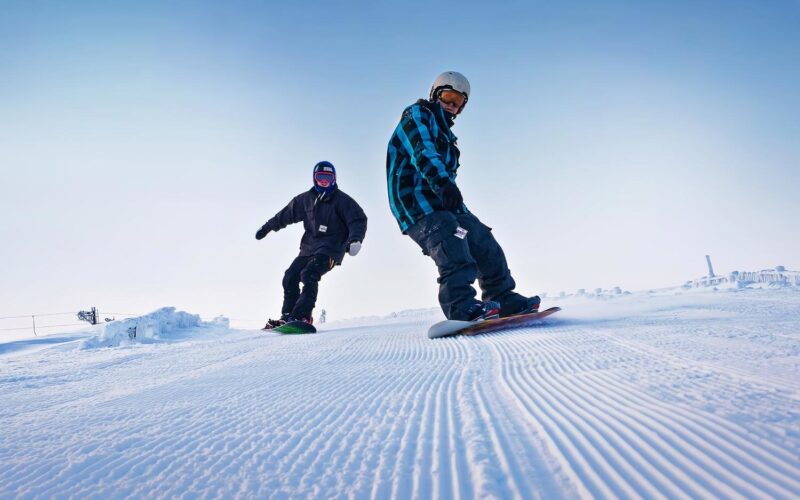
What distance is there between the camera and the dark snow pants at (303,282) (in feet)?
16.0

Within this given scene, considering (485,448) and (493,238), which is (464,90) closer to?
(493,238)

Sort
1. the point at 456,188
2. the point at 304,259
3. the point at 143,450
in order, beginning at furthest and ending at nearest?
1. the point at 304,259
2. the point at 456,188
3. the point at 143,450

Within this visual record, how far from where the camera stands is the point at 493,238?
11.3ft

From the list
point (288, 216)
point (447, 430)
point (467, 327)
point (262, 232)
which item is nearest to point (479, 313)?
point (467, 327)

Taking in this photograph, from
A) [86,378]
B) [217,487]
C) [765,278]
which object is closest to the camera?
[217,487]

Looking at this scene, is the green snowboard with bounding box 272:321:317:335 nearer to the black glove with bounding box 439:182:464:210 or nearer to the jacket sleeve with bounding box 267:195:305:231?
the jacket sleeve with bounding box 267:195:305:231

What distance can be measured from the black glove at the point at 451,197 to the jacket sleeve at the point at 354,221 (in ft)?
8.75

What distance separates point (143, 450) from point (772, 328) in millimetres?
2269

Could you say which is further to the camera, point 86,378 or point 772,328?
point 86,378

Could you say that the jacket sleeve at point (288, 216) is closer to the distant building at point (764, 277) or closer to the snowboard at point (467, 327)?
the snowboard at point (467, 327)

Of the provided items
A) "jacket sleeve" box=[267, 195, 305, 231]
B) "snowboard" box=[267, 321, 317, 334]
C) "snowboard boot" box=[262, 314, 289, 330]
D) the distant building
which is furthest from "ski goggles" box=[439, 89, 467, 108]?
the distant building

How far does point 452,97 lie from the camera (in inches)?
132

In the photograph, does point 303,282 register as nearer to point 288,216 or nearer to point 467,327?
point 288,216

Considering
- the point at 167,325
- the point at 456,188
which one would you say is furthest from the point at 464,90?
the point at 167,325
